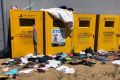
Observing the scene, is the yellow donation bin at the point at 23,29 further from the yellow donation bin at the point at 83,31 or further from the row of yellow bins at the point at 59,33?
the yellow donation bin at the point at 83,31

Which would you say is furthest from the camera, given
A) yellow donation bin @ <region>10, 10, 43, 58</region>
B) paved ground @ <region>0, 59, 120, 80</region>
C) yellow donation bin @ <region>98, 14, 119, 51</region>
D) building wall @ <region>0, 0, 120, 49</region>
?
yellow donation bin @ <region>98, 14, 119, 51</region>

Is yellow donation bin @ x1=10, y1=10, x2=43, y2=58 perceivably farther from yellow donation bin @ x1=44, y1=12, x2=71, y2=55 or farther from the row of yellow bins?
yellow donation bin @ x1=44, y1=12, x2=71, y2=55

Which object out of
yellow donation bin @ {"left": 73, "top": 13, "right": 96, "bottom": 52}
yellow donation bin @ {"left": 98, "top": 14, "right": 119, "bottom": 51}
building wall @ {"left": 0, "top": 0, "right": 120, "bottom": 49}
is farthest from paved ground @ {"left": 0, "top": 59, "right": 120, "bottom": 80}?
building wall @ {"left": 0, "top": 0, "right": 120, "bottom": 49}

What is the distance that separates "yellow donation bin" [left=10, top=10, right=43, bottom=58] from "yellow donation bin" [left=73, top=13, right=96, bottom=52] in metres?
1.14

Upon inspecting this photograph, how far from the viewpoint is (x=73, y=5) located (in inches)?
333

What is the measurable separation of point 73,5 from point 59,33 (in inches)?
61.2

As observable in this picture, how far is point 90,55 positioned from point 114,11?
260cm

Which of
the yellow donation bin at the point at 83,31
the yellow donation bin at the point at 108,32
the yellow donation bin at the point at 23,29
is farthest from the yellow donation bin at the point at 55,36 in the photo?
the yellow donation bin at the point at 108,32

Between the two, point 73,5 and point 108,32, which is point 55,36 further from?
point 108,32

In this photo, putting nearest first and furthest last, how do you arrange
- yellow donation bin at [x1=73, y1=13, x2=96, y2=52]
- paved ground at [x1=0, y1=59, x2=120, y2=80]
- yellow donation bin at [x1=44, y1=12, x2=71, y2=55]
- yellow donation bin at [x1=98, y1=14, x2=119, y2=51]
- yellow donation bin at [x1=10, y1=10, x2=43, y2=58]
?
paved ground at [x1=0, y1=59, x2=120, y2=80]
yellow donation bin at [x1=10, y1=10, x2=43, y2=58]
yellow donation bin at [x1=44, y1=12, x2=71, y2=55]
yellow donation bin at [x1=73, y1=13, x2=96, y2=52]
yellow donation bin at [x1=98, y1=14, x2=119, y2=51]

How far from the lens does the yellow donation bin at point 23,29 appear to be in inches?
267

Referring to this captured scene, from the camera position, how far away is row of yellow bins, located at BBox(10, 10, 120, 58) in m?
6.86

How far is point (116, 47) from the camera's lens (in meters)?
8.39

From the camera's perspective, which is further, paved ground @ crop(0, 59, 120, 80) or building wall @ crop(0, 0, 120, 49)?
building wall @ crop(0, 0, 120, 49)
